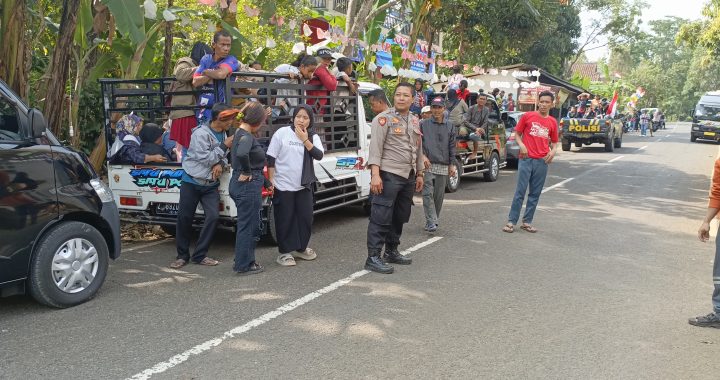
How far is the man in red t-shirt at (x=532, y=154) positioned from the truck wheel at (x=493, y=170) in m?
5.29

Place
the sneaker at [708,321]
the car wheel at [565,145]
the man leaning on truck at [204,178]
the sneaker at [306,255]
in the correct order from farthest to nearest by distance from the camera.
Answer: the car wheel at [565,145], the sneaker at [306,255], the man leaning on truck at [204,178], the sneaker at [708,321]

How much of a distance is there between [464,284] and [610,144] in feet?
64.8

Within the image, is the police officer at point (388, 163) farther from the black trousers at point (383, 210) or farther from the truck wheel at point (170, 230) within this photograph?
the truck wheel at point (170, 230)

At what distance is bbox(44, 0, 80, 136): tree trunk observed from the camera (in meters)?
7.57

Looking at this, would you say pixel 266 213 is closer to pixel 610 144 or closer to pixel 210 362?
pixel 210 362

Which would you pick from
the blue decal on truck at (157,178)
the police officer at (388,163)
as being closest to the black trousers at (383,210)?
the police officer at (388,163)

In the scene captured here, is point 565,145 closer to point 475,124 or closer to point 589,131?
point 589,131

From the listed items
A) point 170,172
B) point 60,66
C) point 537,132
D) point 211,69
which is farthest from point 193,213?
point 537,132

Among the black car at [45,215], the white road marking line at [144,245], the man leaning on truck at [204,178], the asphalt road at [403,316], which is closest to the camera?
the asphalt road at [403,316]

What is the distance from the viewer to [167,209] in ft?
23.3

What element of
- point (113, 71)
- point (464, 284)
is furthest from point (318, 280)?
point (113, 71)

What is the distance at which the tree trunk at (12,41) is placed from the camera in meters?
7.14

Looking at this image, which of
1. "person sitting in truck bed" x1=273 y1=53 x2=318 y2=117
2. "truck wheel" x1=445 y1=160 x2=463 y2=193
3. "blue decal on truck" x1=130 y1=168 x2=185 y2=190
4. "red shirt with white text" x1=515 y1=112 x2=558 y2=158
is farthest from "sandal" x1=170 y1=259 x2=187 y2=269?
"truck wheel" x1=445 y1=160 x2=463 y2=193

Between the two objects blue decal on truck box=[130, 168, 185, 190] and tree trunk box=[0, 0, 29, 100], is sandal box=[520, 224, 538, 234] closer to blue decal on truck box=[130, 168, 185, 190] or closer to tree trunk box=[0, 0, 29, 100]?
blue decal on truck box=[130, 168, 185, 190]
